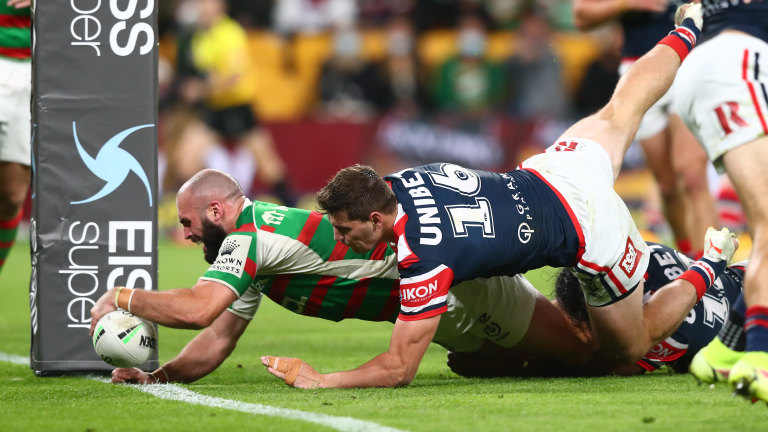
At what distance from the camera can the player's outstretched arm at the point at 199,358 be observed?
506 centimetres

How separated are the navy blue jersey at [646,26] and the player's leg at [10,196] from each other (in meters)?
4.07

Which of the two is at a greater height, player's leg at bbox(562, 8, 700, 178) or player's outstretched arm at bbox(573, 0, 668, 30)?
player's outstretched arm at bbox(573, 0, 668, 30)

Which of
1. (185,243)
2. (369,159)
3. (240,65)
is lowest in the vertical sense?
(185,243)

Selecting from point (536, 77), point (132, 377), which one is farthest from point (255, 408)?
point (536, 77)

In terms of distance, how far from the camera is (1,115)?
6.73 m

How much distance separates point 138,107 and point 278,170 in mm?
9539

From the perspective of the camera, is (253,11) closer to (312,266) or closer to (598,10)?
(598,10)

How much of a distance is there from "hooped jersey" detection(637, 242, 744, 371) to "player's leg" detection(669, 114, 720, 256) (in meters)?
2.12

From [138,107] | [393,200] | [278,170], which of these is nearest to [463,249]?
[393,200]

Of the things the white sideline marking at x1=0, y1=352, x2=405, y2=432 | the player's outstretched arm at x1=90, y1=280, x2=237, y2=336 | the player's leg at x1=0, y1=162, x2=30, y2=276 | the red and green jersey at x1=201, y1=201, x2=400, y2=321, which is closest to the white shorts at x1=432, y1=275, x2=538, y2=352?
the red and green jersey at x1=201, y1=201, x2=400, y2=321

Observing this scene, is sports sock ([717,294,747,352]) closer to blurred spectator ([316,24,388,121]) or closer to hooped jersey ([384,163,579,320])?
hooped jersey ([384,163,579,320])

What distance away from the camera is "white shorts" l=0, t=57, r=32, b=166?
6.69 meters

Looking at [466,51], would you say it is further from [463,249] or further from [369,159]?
[463,249]

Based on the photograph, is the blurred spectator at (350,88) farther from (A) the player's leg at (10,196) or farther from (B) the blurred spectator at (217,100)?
(A) the player's leg at (10,196)
